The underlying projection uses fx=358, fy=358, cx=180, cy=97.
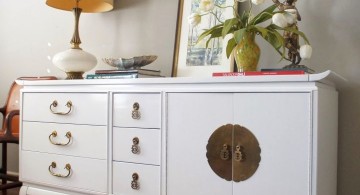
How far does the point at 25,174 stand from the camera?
5.68ft

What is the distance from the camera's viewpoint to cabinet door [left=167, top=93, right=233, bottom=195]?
1.28 m

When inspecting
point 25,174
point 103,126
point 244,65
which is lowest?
point 25,174

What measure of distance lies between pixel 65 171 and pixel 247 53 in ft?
3.12

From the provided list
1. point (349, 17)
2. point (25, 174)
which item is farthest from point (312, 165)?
point (25, 174)

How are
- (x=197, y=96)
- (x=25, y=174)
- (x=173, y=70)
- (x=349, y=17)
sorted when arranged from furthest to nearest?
(x=173, y=70) < (x=25, y=174) < (x=349, y=17) < (x=197, y=96)

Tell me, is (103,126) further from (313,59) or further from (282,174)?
(313,59)

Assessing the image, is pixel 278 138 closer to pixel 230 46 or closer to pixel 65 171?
pixel 230 46

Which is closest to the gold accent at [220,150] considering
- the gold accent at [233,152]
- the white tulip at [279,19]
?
the gold accent at [233,152]

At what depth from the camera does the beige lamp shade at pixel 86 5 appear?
2.00 m

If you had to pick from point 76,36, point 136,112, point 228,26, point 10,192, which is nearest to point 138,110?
point 136,112

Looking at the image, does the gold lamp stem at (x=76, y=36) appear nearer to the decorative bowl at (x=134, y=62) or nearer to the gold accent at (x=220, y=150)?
the decorative bowl at (x=134, y=62)

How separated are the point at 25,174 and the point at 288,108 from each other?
128 cm

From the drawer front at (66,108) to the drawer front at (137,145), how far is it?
0.36ft

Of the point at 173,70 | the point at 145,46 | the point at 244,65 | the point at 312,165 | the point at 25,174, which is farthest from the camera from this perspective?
Answer: the point at 145,46
